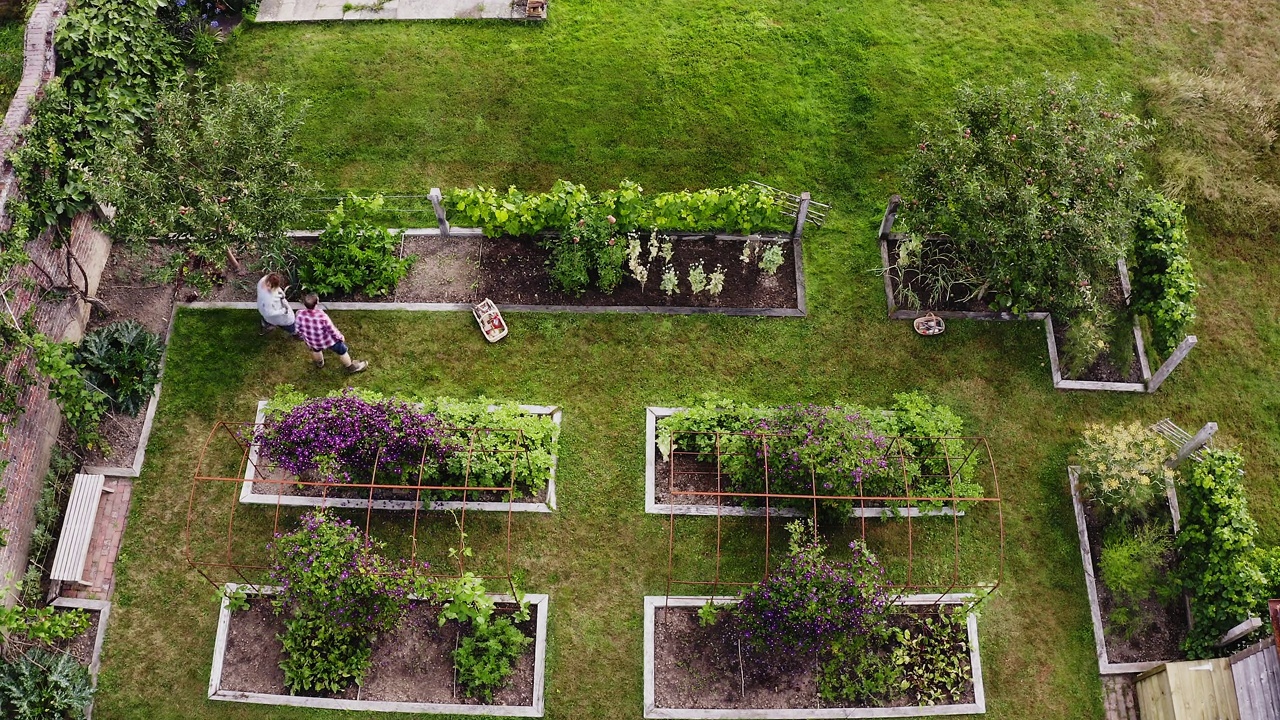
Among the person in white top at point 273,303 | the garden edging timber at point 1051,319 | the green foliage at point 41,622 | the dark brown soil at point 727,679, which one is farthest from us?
the garden edging timber at point 1051,319

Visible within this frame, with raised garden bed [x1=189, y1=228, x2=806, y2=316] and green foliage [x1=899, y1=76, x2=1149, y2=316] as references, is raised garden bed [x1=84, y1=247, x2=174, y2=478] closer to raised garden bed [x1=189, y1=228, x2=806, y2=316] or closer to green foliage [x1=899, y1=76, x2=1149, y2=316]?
raised garden bed [x1=189, y1=228, x2=806, y2=316]

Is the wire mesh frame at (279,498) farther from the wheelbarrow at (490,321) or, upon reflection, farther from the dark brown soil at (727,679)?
the dark brown soil at (727,679)

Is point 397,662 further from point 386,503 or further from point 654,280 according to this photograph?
point 654,280

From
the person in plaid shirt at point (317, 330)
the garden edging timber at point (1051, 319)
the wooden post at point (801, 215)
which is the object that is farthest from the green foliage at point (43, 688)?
the garden edging timber at point (1051, 319)

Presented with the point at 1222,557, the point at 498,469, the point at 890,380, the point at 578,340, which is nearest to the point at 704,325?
the point at 578,340

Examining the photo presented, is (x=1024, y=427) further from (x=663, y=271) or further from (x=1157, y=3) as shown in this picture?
(x=1157, y=3)

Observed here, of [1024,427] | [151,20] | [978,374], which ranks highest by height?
Answer: [151,20]
